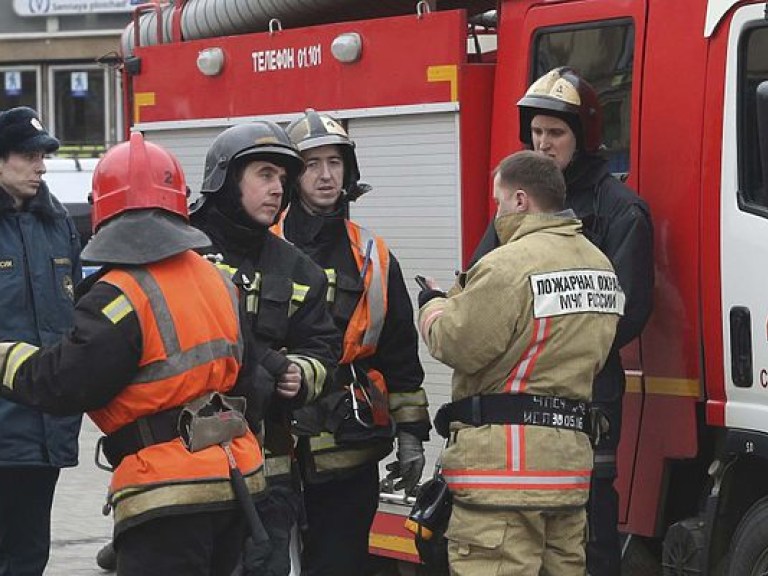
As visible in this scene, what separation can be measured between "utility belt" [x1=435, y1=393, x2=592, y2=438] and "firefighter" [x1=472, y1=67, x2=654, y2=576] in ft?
0.78

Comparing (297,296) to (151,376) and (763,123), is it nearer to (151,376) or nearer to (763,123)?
(151,376)

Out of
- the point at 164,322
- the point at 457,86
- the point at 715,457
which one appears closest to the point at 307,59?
the point at 457,86

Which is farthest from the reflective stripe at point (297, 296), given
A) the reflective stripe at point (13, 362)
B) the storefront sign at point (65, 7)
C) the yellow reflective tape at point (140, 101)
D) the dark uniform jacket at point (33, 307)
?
the storefront sign at point (65, 7)

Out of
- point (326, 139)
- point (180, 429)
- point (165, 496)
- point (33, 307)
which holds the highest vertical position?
point (326, 139)

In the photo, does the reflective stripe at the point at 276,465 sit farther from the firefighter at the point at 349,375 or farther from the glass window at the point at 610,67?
the glass window at the point at 610,67

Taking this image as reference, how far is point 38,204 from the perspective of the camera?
6.25 metres

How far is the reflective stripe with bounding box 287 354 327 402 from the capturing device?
4980mm

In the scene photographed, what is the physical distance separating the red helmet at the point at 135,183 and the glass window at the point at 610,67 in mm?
2023

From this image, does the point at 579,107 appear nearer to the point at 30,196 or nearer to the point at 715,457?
the point at 715,457

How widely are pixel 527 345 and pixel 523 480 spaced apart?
15.5 inches

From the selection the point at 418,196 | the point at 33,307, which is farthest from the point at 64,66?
the point at 33,307

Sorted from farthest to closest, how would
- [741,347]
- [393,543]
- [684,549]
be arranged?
[393,543]
[684,549]
[741,347]

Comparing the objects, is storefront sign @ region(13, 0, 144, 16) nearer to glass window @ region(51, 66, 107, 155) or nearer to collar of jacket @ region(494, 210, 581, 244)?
glass window @ region(51, 66, 107, 155)

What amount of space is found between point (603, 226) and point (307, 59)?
2.09 metres
